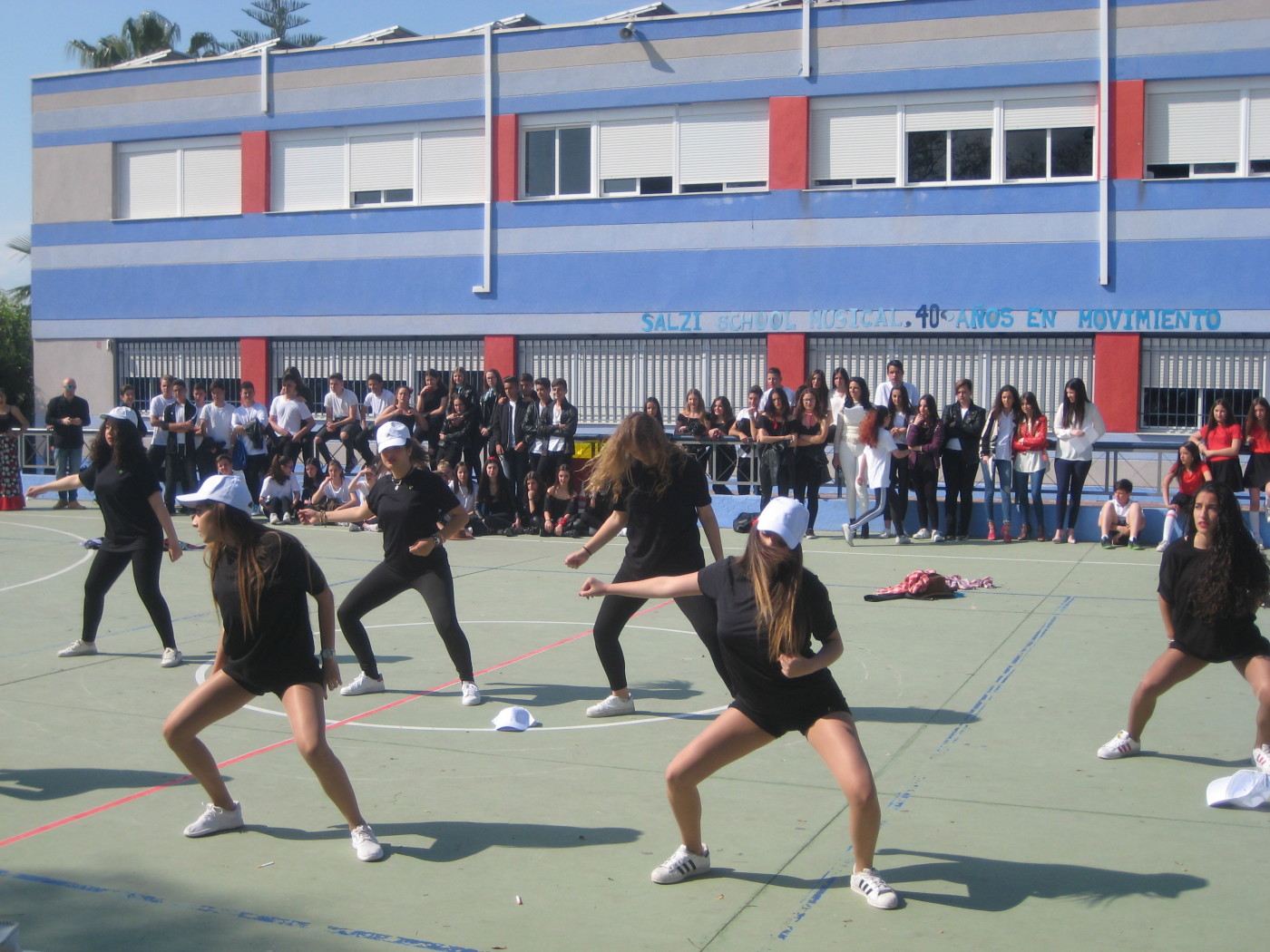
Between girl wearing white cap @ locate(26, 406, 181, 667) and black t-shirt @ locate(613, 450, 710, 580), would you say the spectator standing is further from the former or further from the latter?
black t-shirt @ locate(613, 450, 710, 580)

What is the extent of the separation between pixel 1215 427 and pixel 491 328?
39.6 feet

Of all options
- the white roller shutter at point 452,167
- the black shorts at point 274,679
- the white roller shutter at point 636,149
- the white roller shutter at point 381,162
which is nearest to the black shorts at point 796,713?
the black shorts at point 274,679

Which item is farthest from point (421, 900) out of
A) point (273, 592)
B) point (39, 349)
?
point (39, 349)

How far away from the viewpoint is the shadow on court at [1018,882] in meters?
4.94

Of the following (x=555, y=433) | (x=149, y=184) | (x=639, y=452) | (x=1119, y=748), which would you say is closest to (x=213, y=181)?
(x=149, y=184)

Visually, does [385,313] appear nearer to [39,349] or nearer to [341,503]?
[341,503]

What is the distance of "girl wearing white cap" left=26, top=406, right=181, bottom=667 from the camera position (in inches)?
352

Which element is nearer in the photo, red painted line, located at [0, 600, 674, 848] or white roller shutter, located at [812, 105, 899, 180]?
red painted line, located at [0, 600, 674, 848]

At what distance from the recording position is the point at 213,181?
79.9 feet

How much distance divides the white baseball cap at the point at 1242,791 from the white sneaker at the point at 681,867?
100 inches

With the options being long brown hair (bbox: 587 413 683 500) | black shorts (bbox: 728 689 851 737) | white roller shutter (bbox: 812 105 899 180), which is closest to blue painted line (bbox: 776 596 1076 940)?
black shorts (bbox: 728 689 851 737)

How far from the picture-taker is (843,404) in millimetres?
16766

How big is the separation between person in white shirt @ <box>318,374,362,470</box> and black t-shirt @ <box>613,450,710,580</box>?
12615mm

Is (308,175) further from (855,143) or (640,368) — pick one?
(855,143)
